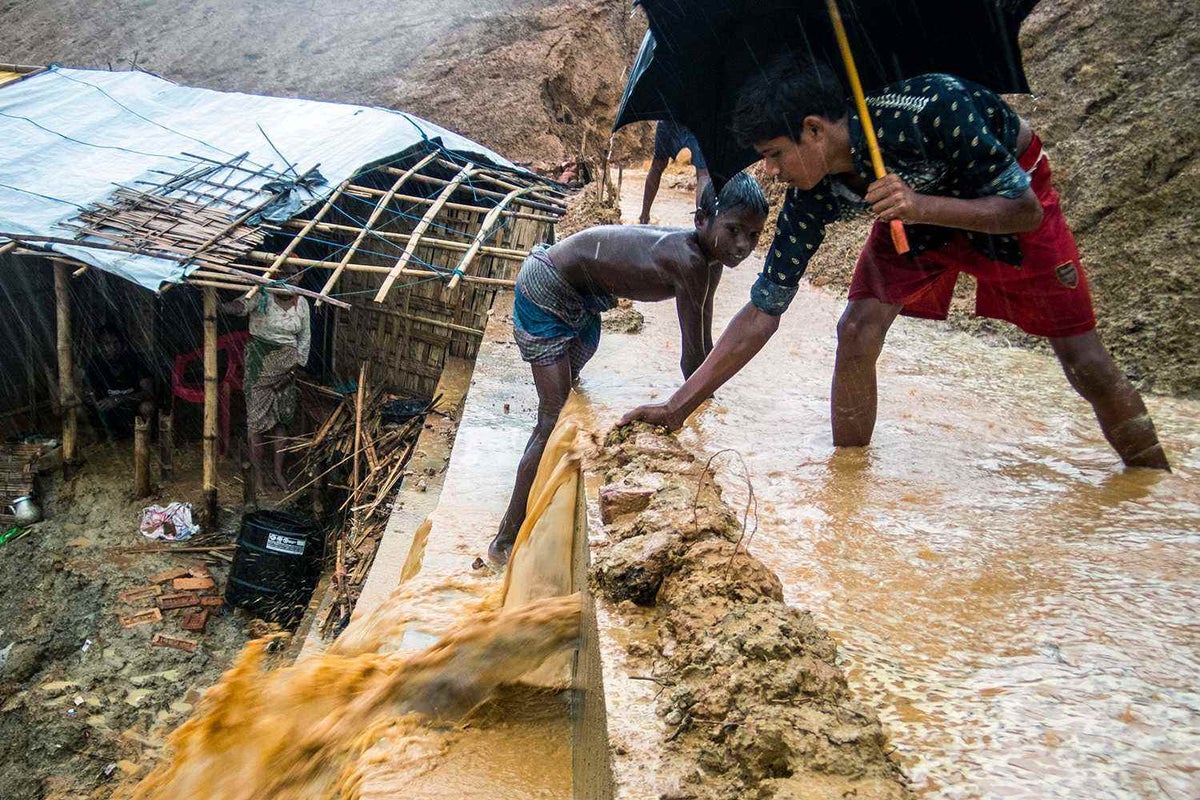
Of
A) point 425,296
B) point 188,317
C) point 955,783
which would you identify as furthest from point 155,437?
point 955,783

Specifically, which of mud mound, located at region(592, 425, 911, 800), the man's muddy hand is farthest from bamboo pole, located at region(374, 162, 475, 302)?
mud mound, located at region(592, 425, 911, 800)

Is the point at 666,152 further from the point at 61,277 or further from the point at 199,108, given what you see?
the point at 199,108

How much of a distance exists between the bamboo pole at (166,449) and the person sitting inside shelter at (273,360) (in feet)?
3.74

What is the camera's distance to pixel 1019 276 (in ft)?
9.29

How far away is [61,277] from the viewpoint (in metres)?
8.40

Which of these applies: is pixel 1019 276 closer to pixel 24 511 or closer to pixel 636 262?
Result: pixel 636 262

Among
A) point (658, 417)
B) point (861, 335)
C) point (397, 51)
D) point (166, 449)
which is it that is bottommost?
point (166, 449)

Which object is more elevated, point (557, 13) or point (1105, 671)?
point (557, 13)

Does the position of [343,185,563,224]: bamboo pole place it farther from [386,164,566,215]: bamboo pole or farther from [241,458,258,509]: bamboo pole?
[241,458,258,509]: bamboo pole

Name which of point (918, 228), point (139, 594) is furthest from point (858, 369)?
point (139, 594)

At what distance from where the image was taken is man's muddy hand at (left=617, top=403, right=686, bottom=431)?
123 inches

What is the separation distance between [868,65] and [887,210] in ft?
2.38

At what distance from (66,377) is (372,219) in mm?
3707

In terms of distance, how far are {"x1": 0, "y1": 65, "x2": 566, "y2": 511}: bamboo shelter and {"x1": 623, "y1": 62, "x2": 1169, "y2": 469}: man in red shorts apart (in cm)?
456
